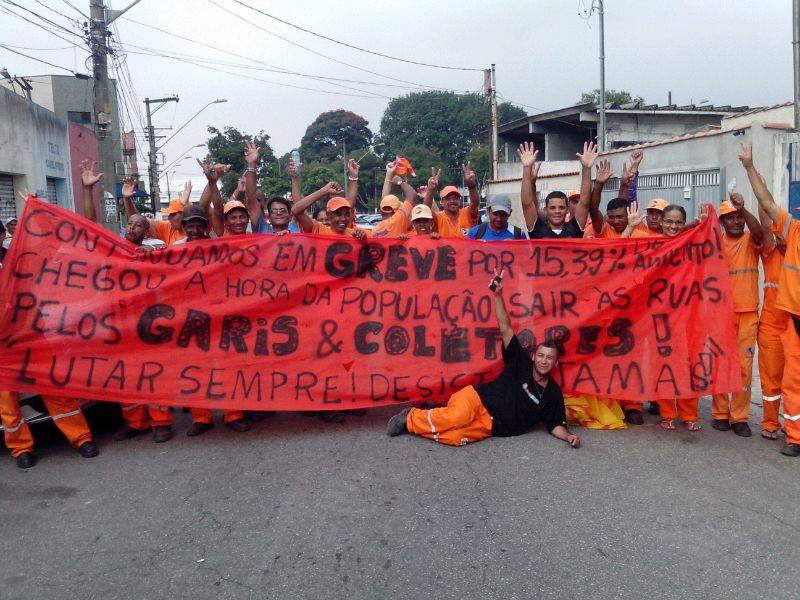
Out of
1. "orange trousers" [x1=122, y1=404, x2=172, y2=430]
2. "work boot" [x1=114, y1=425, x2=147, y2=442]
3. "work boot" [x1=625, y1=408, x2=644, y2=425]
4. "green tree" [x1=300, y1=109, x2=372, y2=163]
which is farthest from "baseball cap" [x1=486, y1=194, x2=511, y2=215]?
"green tree" [x1=300, y1=109, x2=372, y2=163]

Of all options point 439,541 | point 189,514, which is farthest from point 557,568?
point 189,514

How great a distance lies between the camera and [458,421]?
183 inches

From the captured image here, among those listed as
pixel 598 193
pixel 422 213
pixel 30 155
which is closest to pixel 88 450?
pixel 422 213

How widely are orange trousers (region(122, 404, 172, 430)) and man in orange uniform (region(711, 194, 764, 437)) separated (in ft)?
13.3

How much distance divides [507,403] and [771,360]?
6.07 ft

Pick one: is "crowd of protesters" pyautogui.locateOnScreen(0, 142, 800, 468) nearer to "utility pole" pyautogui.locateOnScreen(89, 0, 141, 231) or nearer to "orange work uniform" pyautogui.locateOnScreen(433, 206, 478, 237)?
"orange work uniform" pyautogui.locateOnScreen(433, 206, 478, 237)

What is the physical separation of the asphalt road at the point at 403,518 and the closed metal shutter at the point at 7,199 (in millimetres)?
10161

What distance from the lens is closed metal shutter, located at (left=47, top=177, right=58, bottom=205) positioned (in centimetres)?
1622

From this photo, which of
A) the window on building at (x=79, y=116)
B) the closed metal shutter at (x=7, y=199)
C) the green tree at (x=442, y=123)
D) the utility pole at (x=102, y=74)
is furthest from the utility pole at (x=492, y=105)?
the green tree at (x=442, y=123)

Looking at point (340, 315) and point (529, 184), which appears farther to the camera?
point (529, 184)

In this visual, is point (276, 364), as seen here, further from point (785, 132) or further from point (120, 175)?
point (120, 175)

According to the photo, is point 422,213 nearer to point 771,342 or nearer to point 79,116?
point 771,342

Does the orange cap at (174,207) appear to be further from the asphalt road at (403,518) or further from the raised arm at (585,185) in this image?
the raised arm at (585,185)

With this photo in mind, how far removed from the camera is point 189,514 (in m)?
3.73
